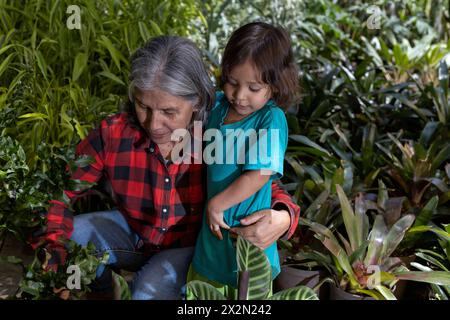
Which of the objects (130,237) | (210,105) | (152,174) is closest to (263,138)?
(210,105)

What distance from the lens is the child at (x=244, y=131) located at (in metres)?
1.32

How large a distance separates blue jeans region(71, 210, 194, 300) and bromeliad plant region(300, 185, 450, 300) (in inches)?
17.4

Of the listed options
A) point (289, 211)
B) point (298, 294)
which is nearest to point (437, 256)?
point (289, 211)

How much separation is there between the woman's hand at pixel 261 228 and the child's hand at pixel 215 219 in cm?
4

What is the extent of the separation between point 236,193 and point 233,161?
0.34 feet

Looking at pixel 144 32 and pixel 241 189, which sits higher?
pixel 144 32

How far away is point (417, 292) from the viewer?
190 cm

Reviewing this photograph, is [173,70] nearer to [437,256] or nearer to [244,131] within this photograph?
[244,131]

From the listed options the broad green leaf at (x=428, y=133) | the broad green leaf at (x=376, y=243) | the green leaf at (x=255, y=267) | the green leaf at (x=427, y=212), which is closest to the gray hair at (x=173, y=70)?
the green leaf at (x=255, y=267)

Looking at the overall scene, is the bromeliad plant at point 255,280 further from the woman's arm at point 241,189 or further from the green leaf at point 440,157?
the green leaf at point 440,157

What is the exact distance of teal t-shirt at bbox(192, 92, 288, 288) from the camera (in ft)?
4.38

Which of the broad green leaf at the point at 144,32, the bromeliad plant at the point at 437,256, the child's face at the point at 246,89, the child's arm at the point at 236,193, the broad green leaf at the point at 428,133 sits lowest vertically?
the bromeliad plant at the point at 437,256

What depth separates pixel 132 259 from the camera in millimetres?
1751

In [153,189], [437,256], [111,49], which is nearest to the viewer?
[153,189]
